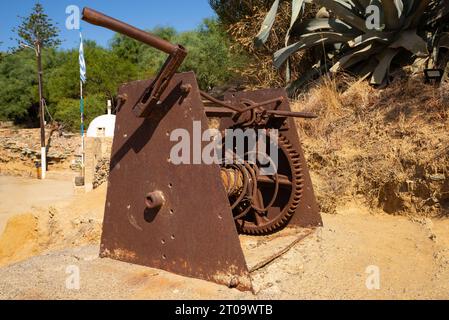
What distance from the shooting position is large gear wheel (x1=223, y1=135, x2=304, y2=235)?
3.57m

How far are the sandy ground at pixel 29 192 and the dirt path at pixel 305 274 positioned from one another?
32.8 ft

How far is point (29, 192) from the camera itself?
19.4 metres

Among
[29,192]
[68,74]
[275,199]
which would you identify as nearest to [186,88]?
[275,199]

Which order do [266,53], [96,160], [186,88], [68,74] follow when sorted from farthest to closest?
1. [68,74]
2. [96,160]
3. [266,53]
4. [186,88]

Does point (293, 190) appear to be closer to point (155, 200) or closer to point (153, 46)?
point (155, 200)

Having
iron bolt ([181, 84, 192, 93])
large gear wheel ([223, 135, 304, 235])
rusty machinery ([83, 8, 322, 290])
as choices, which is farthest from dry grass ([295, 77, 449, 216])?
iron bolt ([181, 84, 192, 93])

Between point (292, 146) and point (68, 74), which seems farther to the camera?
point (68, 74)

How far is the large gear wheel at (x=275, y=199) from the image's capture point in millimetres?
3570

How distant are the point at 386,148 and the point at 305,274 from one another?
2.43 m

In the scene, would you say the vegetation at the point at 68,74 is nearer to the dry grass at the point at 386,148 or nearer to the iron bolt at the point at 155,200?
the dry grass at the point at 386,148

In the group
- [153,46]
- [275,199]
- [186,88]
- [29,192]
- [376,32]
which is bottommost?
[29,192]

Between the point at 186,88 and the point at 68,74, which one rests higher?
the point at 68,74

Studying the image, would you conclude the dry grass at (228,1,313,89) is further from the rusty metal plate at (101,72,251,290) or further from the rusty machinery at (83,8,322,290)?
the rusty metal plate at (101,72,251,290)

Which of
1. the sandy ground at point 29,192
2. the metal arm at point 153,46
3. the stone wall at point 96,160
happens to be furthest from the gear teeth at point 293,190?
the sandy ground at point 29,192
